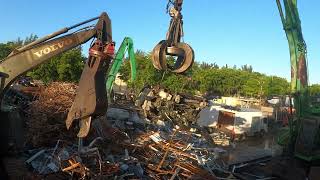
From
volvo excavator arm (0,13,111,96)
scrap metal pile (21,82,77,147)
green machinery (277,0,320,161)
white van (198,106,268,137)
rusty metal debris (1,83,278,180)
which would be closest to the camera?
volvo excavator arm (0,13,111,96)

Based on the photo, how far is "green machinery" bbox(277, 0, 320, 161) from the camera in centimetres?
1210

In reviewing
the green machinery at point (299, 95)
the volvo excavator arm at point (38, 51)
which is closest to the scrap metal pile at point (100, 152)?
the green machinery at point (299, 95)

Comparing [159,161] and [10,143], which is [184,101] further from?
[10,143]

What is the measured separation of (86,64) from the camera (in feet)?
21.5

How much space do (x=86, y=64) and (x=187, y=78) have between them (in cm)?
4193

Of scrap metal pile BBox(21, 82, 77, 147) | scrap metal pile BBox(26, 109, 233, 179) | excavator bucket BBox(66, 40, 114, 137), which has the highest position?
excavator bucket BBox(66, 40, 114, 137)

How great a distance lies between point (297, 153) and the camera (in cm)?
1233

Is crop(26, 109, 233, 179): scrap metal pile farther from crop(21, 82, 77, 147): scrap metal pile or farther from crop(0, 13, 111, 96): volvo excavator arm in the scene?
crop(0, 13, 111, 96): volvo excavator arm

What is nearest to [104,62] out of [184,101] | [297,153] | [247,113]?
Result: [297,153]

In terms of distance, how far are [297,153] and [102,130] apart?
18.9ft

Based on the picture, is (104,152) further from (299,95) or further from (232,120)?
(232,120)

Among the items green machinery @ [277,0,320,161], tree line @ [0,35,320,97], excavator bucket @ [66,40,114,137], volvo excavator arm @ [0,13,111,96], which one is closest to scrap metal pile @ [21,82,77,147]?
volvo excavator arm @ [0,13,111,96]

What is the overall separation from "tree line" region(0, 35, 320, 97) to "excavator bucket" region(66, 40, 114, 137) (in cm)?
3171

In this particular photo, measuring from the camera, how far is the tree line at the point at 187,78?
38.8 meters
